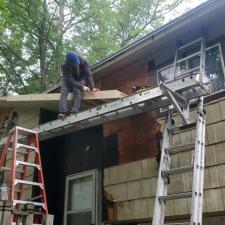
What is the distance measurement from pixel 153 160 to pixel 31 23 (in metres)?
10.9

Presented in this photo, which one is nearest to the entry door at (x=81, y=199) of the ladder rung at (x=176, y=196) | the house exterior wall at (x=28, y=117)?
the house exterior wall at (x=28, y=117)

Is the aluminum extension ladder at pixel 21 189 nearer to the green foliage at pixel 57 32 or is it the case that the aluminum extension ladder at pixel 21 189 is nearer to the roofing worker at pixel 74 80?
the roofing worker at pixel 74 80

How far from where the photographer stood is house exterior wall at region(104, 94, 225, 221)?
4.92m

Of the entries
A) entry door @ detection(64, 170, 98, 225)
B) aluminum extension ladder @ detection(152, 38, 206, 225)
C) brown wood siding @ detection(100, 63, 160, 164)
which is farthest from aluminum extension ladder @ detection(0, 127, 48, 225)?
aluminum extension ladder @ detection(152, 38, 206, 225)

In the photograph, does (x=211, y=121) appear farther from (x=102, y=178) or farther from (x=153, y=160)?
(x=102, y=178)

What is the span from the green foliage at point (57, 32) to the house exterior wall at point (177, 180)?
9.15 meters

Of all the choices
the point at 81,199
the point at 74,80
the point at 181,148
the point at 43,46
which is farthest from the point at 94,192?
the point at 43,46

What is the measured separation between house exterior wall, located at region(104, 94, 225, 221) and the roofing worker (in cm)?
145

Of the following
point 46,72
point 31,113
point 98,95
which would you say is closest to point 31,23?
point 46,72

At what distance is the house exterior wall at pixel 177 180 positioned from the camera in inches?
194

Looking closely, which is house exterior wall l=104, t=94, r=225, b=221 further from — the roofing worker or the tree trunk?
Answer: the tree trunk

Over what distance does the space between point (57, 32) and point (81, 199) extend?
10.5 meters

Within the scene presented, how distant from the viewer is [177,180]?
17.8 feet

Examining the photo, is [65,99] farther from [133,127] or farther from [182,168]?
[182,168]
